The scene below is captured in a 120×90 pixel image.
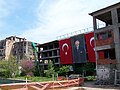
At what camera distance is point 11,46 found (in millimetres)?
89312

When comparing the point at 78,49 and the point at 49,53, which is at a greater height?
the point at 78,49

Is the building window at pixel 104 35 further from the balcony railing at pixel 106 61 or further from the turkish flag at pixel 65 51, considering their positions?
the turkish flag at pixel 65 51

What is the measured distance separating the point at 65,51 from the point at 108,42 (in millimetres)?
25155

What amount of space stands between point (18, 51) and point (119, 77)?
6259 centimetres

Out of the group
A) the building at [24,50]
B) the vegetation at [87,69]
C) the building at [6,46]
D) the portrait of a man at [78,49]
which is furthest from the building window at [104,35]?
the building at [6,46]

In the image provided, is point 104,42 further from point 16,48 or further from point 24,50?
point 16,48

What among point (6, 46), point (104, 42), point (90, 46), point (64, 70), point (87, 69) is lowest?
point (64, 70)

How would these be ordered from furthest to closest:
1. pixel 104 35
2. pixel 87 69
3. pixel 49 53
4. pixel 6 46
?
pixel 6 46, pixel 49 53, pixel 87 69, pixel 104 35

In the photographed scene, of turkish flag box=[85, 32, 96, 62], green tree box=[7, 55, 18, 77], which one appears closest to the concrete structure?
turkish flag box=[85, 32, 96, 62]

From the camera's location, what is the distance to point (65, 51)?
56.6 metres

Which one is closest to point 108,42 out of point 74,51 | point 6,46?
point 74,51

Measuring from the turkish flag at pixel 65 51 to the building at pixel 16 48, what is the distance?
2742cm

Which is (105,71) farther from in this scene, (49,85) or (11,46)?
(11,46)

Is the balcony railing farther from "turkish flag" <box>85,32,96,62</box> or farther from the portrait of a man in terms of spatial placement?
the portrait of a man
